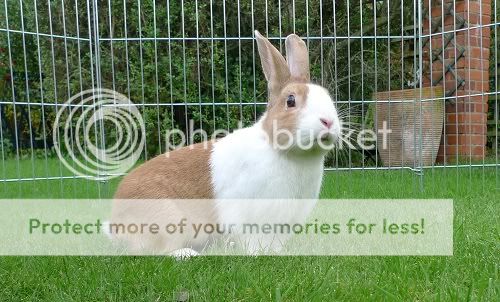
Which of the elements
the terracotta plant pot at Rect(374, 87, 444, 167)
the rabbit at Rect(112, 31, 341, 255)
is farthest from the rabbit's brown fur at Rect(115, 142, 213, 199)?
the terracotta plant pot at Rect(374, 87, 444, 167)

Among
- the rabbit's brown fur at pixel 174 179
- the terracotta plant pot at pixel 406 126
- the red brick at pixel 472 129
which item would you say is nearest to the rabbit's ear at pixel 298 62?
the rabbit's brown fur at pixel 174 179

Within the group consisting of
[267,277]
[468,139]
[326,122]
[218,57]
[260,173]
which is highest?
[218,57]

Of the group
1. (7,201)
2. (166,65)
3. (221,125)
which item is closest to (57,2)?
(166,65)

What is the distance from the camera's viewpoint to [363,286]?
48.0 inches

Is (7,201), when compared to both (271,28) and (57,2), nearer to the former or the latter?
(271,28)

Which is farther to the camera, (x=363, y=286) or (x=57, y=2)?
(x=57, y=2)

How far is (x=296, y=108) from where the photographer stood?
1593mm

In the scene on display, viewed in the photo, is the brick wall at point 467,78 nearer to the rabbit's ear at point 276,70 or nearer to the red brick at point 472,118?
the red brick at point 472,118

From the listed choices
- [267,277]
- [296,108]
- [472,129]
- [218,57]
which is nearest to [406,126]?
[472,129]

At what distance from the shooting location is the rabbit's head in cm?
153

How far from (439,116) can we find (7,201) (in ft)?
11.0

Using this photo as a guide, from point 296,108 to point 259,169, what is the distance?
24cm

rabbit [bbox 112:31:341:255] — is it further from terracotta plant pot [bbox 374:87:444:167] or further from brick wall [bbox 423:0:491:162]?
brick wall [bbox 423:0:491:162]

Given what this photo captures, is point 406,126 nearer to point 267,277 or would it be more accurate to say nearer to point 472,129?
point 472,129
